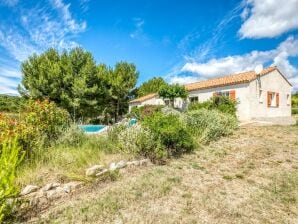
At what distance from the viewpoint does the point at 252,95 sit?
17.9 m

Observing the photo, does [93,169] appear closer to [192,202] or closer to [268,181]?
[192,202]

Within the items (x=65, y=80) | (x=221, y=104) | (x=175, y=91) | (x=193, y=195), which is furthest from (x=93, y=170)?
(x=65, y=80)

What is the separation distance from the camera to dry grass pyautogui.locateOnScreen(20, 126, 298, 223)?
3.47 m

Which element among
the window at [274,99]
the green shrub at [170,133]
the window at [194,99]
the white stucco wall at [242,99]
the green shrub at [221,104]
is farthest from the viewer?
the window at [194,99]

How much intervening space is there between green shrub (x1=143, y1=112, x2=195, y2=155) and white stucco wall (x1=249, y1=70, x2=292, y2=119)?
41.6 feet

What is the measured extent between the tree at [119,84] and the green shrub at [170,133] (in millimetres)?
20099

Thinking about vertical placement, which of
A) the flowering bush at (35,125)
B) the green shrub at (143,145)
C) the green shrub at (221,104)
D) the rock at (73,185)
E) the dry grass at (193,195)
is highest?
the green shrub at (221,104)

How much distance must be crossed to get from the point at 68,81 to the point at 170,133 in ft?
57.3

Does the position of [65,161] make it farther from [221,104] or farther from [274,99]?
[274,99]

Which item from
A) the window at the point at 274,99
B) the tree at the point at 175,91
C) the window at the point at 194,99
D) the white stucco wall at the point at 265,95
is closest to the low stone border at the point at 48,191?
the white stucco wall at the point at 265,95

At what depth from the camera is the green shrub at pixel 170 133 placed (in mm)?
6641

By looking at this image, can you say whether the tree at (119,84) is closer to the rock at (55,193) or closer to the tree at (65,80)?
the tree at (65,80)

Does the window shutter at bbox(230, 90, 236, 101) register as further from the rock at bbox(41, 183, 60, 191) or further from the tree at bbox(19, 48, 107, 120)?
the rock at bbox(41, 183, 60, 191)

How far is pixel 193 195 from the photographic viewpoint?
4242mm
